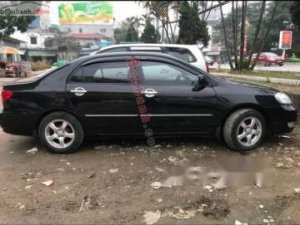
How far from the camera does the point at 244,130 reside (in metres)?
6.58

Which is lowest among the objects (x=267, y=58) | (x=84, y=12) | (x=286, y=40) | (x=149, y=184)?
(x=149, y=184)

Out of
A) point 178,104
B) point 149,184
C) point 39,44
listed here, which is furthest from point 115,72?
point 39,44

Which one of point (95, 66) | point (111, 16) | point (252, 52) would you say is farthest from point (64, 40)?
point (95, 66)

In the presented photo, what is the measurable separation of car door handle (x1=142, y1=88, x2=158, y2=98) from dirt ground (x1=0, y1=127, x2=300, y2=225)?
0.85m

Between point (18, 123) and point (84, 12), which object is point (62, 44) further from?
point (18, 123)

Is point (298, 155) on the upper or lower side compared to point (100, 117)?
lower

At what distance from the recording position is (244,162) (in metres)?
6.12

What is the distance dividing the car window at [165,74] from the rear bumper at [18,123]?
1.79 meters

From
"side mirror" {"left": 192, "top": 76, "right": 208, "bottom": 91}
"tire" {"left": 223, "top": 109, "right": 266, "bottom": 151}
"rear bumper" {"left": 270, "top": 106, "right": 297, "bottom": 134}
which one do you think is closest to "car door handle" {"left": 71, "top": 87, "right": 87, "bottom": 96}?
"side mirror" {"left": 192, "top": 76, "right": 208, "bottom": 91}

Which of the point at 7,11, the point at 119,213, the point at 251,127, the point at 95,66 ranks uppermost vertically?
the point at 7,11

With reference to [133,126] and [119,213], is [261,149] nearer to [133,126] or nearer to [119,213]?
[133,126]

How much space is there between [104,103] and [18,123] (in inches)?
51.6

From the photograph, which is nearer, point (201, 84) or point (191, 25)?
point (201, 84)

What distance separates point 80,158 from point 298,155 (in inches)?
124
